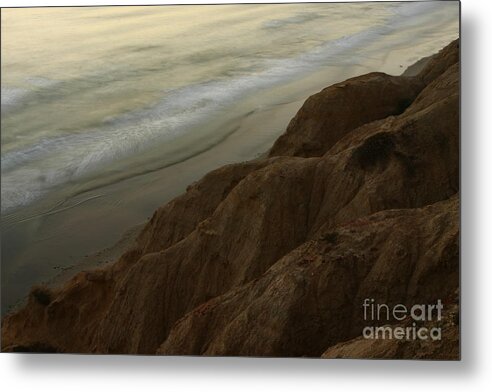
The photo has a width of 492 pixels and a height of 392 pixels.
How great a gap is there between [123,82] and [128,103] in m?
0.15

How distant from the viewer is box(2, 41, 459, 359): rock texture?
712 cm

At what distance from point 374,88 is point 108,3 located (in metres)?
2.00

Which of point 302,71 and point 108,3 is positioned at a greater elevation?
point 108,3

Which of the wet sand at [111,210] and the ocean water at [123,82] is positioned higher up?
the ocean water at [123,82]

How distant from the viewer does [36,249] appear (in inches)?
296

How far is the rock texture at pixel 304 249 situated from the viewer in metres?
7.12

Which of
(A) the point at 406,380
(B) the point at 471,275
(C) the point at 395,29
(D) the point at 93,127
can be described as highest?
(C) the point at 395,29

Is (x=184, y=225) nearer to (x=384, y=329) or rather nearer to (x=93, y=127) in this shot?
(x=93, y=127)

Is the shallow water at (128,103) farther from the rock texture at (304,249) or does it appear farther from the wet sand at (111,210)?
the rock texture at (304,249)

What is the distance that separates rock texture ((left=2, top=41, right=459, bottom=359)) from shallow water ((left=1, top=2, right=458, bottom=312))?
0.18 m

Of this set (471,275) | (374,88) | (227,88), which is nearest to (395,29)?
(374,88)

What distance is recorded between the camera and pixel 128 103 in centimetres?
754

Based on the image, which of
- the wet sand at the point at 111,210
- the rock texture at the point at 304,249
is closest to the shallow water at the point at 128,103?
the wet sand at the point at 111,210

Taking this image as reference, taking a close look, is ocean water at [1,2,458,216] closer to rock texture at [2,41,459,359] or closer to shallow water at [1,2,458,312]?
shallow water at [1,2,458,312]
